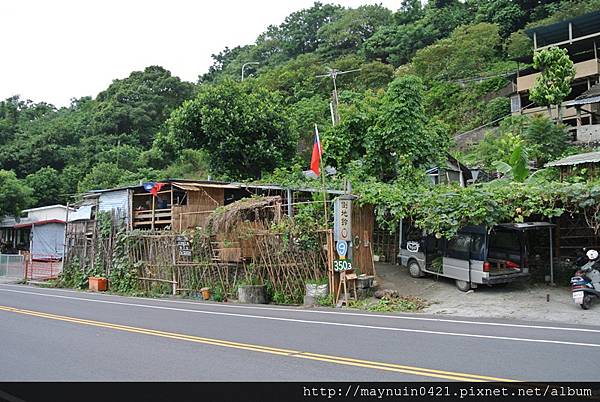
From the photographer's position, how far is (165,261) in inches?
792

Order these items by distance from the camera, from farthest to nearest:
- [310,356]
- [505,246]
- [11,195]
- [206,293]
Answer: [11,195]
[206,293]
[505,246]
[310,356]

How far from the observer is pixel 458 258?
47.8 ft

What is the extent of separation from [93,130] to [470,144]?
3588cm

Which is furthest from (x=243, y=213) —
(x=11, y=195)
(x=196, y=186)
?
(x=11, y=195)

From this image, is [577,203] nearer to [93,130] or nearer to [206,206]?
[206,206]

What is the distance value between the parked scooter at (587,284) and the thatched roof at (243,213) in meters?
9.21

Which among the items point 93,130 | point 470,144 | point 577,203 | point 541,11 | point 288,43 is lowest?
point 577,203

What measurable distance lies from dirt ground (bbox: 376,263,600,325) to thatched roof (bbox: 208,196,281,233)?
4432 millimetres

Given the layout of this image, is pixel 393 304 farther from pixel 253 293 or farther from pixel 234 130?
pixel 234 130

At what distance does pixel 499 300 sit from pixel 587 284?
86.5 inches

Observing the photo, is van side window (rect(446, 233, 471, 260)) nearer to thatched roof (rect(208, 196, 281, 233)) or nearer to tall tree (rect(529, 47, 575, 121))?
thatched roof (rect(208, 196, 281, 233))

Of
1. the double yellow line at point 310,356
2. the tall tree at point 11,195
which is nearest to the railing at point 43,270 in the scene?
the tall tree at point 11,195
